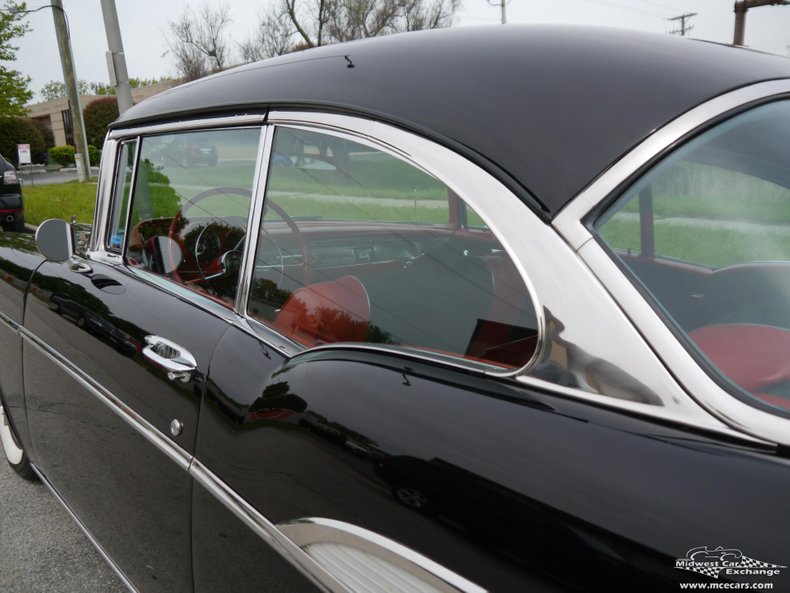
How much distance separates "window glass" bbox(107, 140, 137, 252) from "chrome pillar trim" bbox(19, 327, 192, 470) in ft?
1.35

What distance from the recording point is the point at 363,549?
3.54ft

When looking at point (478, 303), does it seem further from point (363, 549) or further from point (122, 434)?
point (122, 434)

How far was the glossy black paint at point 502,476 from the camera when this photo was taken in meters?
0.81

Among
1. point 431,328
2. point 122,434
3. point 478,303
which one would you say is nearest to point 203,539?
point 122,434

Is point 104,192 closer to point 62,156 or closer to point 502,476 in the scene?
point 502,476

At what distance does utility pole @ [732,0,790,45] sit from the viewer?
4.24 metres

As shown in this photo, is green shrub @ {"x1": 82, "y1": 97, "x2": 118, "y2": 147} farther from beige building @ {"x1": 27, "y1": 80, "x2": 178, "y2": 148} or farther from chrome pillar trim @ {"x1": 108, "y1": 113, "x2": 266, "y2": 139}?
chrome pillar trim @ {"x1": 108, "y1": 113, "x2": 266, "y2": 139}

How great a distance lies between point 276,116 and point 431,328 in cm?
65

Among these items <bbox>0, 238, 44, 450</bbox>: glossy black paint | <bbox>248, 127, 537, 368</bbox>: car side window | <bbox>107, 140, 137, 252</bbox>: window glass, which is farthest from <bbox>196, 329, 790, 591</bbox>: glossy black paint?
<bbox>0, 238, 44, 450</bbox>: glossy black paint

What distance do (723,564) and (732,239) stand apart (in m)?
0.86

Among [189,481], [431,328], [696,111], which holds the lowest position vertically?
[189,481]

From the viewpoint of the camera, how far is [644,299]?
998mm

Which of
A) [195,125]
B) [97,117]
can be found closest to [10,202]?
[195,125]

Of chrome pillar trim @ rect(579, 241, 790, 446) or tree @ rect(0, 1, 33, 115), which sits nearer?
chrome pillar trim @ rect(579, 241, 790, 446)
